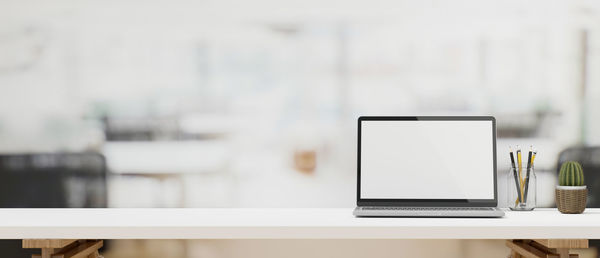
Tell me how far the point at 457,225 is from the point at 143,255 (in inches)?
46.1

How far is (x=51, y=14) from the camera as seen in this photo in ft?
6.40

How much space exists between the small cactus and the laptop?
216 mm

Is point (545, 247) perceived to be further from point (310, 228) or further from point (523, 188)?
point (310, 228)

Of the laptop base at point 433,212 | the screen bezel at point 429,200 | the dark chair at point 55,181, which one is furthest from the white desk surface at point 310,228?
the dark chair at point 55,181

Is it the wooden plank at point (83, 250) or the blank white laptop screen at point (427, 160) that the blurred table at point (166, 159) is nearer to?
the wooden plank at point (83, 250)

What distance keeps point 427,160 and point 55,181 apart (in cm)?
137

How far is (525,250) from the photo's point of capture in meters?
1.71

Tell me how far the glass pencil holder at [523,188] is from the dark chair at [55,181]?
149 centimetres

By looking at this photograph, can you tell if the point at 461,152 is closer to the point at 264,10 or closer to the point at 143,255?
the point at 264,10

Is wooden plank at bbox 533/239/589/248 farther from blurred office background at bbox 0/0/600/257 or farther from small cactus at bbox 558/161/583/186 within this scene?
blurred office background at bbox 0/0/600/257

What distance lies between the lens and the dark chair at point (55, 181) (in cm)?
197

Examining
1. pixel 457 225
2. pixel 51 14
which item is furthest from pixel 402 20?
pixel 51 14

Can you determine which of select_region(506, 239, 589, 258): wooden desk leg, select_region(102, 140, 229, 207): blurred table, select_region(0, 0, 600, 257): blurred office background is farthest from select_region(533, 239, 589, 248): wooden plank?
select_region(102, 140, 229, 207): blurred table

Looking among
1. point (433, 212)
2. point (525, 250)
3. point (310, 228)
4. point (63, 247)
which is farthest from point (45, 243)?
point (525, 250)
